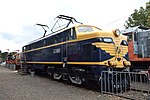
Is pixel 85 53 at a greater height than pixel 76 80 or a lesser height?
greater

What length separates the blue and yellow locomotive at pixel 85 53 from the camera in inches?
368

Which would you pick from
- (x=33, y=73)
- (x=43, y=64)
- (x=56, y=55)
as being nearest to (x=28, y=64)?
(x=33, y=73)

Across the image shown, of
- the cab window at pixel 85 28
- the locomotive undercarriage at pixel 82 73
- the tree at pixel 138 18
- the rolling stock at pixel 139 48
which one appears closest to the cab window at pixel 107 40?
the locomotive undercarriage at pixel 82 73

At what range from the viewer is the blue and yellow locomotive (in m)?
9.36

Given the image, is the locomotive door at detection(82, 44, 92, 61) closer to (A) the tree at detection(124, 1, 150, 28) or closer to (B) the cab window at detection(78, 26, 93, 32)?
(B) the cab window at detection(78, 26, 93, 32)

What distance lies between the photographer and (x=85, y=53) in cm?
1001

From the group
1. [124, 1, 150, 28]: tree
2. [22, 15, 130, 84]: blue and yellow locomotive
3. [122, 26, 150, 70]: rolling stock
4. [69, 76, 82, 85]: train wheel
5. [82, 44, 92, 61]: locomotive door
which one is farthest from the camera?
[124, 1, 150, 28]: tree

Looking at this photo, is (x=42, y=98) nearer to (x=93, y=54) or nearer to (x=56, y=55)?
(x=93, y=54)

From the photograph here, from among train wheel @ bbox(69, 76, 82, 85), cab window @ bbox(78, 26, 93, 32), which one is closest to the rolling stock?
cab window @ bbox(78, 26, 93, 32)

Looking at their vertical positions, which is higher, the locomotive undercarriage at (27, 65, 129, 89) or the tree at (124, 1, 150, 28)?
the tree at (124, 1, 150, 28)

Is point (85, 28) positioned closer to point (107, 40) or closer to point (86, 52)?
point (86, 52)

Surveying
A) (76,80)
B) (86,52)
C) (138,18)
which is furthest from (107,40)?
(138,18)

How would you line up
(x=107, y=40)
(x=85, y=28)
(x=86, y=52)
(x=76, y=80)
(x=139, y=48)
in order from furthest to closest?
(x=139, y=48) → (x=85, y=28) → (x=76, y=80) → (x=86, y=52) → (x=107, y=40)

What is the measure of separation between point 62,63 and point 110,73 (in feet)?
11.5
